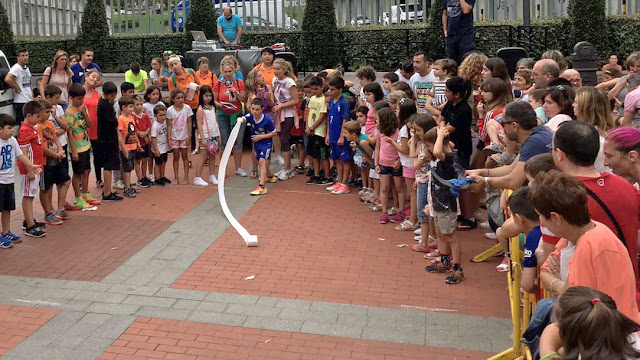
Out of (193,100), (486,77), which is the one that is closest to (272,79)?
(193,100)

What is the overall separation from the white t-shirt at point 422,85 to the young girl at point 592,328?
747 cm

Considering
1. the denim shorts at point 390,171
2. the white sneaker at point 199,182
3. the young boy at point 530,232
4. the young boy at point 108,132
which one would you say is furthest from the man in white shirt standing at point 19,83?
the young boy at point 530,232

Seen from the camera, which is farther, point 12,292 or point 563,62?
point 563,62

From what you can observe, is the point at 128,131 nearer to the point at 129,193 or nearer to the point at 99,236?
the point at 129,193

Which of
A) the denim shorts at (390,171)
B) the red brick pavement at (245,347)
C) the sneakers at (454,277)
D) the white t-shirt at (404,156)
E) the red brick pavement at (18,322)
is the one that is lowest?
the red brick pavement at (245,347)

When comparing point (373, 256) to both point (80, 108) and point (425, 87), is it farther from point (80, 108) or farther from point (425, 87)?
point (80, 108)

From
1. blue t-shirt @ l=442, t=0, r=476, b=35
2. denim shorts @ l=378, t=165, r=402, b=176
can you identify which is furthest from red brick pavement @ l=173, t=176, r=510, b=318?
blue t-shirt @ l=442, t=0, r=476, b=35

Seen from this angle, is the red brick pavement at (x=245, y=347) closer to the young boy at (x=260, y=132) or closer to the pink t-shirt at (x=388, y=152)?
the pink t-shirt at (x=388, y=152)

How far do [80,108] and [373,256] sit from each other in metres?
4.72

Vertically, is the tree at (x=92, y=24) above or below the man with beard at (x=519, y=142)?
above

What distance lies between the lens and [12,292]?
23.5ft

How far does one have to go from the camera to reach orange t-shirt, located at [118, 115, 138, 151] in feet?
35.1

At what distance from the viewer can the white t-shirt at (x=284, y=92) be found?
1185cm

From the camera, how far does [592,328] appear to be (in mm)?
2947
